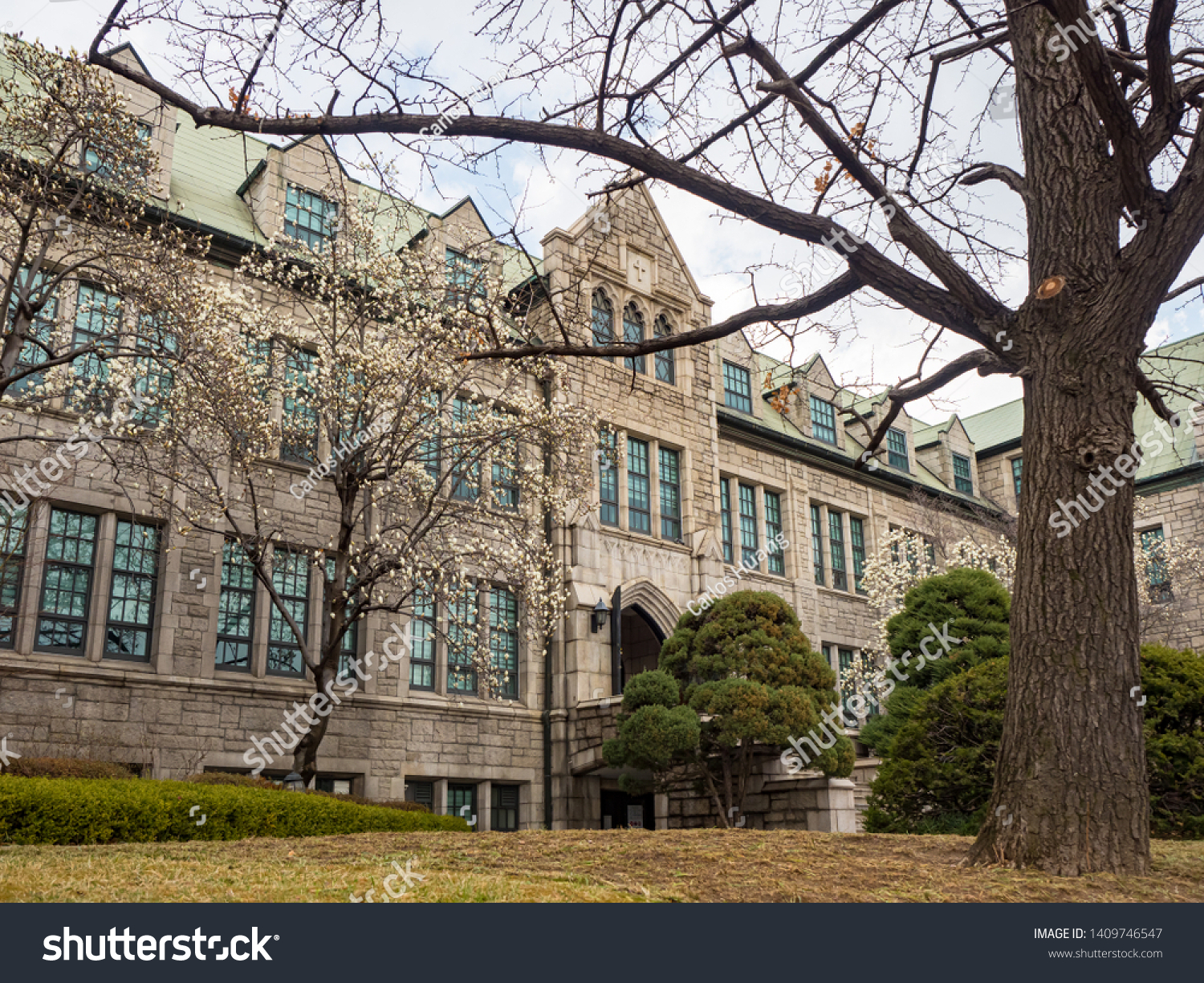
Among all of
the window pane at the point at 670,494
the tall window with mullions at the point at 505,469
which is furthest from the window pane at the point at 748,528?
the tall window with mullions at the point at 505,469

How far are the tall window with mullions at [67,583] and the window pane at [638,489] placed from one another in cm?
1060

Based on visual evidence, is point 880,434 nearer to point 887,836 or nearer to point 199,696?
point 887,836

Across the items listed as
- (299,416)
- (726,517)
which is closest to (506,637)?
(299,416)

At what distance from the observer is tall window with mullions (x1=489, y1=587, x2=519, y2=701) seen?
1989 cm

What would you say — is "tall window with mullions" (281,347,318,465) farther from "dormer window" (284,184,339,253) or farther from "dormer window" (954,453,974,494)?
"dormer window" (954,453,974,494)

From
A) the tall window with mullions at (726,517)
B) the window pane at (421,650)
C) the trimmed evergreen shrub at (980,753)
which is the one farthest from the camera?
the tall window with mullions at (726,517)

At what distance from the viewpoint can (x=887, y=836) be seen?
8.04 m

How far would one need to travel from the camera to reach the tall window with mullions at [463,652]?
17406 mm

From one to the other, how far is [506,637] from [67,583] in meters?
8.06

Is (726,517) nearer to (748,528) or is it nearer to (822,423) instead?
(748,528)

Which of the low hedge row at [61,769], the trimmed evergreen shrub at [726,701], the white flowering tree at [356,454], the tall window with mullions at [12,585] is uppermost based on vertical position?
the white flowering tree at [356,454]

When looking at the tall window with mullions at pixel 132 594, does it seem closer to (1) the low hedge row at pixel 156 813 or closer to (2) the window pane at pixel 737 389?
(1) the low hedge row at pixel 156 813

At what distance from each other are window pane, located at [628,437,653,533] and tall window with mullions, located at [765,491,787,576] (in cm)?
491
